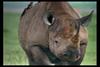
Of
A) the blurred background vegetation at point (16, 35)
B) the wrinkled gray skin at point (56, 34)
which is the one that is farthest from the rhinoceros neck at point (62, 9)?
the blurred background vegetation at point (16, 35)

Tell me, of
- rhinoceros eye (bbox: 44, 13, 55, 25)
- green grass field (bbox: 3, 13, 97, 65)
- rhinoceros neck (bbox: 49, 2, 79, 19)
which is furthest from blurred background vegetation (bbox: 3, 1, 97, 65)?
rhinoceros eye (bbox: 44, 13, 55, 25)

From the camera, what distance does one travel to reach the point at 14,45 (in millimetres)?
3871

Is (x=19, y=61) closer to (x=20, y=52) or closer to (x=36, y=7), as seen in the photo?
(x=20, y=52)

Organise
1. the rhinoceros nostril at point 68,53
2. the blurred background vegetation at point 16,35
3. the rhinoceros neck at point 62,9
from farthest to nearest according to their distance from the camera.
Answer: the blurred background vegetation at point 16,35
the rhinoceros neck at point 62,9
the rhinoceros nostril at point 68,53

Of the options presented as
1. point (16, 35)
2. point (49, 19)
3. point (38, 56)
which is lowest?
point (38, 56)

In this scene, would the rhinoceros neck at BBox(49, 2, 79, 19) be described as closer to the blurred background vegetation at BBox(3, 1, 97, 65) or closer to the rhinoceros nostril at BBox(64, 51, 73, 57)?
the blurred background vegetation at BBox(3, 1, 97, 65)

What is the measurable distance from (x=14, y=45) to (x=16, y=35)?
10 centimetres

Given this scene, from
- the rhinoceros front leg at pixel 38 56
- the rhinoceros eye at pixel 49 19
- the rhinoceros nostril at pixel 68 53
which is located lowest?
the rhinoceros front leg at pixel 38 56

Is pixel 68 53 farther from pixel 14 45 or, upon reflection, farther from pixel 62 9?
pixel 14 45

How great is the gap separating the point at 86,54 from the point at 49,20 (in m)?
0.48

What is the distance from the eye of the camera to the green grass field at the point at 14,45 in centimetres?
381

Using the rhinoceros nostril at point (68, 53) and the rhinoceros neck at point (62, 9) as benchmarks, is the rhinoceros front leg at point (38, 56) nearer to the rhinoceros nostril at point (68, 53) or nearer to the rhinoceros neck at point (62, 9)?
the rhinoceros nostril at point (68, 53)

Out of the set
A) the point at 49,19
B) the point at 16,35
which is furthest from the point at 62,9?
the point at 16,35

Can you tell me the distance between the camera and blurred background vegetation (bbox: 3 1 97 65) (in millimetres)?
3770
